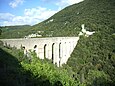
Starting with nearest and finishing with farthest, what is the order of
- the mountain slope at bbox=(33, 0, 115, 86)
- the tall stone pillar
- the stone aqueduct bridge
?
the stone aqueduct bridge
the tall stone pillar
the mountain slope at bbox=(33, 0, 115, 86)

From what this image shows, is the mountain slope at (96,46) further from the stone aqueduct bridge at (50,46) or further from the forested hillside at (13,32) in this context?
the forested hillside at (13,32)

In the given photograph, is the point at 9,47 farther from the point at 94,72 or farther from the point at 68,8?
the point at 68,8

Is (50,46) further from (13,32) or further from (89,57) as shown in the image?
(13,32)

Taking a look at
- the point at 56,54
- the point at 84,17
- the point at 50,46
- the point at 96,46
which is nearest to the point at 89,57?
the point at 96,46

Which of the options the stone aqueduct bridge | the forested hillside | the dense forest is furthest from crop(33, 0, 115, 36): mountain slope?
the stone aqueduct bridge

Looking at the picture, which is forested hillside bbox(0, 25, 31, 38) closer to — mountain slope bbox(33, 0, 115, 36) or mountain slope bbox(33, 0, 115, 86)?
mountain slope bbox(33, 0, 115, 36)

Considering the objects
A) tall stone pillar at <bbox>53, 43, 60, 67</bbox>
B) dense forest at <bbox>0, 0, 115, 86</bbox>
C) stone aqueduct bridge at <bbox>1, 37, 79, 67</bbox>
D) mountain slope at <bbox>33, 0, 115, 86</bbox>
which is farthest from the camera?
mountain slope at <bbox>33, 0, 115, 86</bbox>

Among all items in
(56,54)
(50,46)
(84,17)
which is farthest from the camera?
(84,17)

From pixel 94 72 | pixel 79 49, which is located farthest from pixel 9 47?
pixel 79 49
